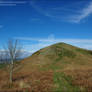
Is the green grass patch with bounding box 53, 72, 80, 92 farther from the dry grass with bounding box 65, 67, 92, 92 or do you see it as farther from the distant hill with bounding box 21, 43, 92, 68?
the distant hill with bounding box 21, 43, 92, 68

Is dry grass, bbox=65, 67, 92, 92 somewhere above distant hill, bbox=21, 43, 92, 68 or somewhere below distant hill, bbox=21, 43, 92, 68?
below

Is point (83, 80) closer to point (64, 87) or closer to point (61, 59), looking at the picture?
point (64, 87)

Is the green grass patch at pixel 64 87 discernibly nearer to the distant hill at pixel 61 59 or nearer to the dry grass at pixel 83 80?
the dry grass at pixel 83 80

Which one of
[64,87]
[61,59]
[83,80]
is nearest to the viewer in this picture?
[64,87]

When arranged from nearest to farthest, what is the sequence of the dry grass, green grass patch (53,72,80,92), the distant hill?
green grass patch (53,72,80,92) < the dry grass < the distant hill

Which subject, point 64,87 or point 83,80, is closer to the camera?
point 64,87

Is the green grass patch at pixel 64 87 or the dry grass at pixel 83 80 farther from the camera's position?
the dry grass at pixel 83 80

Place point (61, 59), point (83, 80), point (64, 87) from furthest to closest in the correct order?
point (61, 59)
point (83, 80)
point (64, 87)

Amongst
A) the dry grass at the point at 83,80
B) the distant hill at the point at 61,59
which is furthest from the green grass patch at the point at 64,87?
the distant hill at the point at 61,59

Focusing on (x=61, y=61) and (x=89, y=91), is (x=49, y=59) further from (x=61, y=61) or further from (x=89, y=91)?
(x=89, y=91)

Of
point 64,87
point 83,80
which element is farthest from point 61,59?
point 64,87

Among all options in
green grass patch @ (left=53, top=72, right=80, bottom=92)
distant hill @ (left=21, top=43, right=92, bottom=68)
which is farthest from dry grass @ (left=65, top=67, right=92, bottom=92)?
distant hill @ (left=21, top=43, right=92, bottom=68)

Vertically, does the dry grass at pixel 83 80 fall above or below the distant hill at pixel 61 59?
below

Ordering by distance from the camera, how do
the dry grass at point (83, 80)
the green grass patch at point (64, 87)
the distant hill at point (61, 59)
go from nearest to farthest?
the green grass patch at point (64, 87) < the dry grass at point (83, 80) < the distant hill at point (61, 59)
